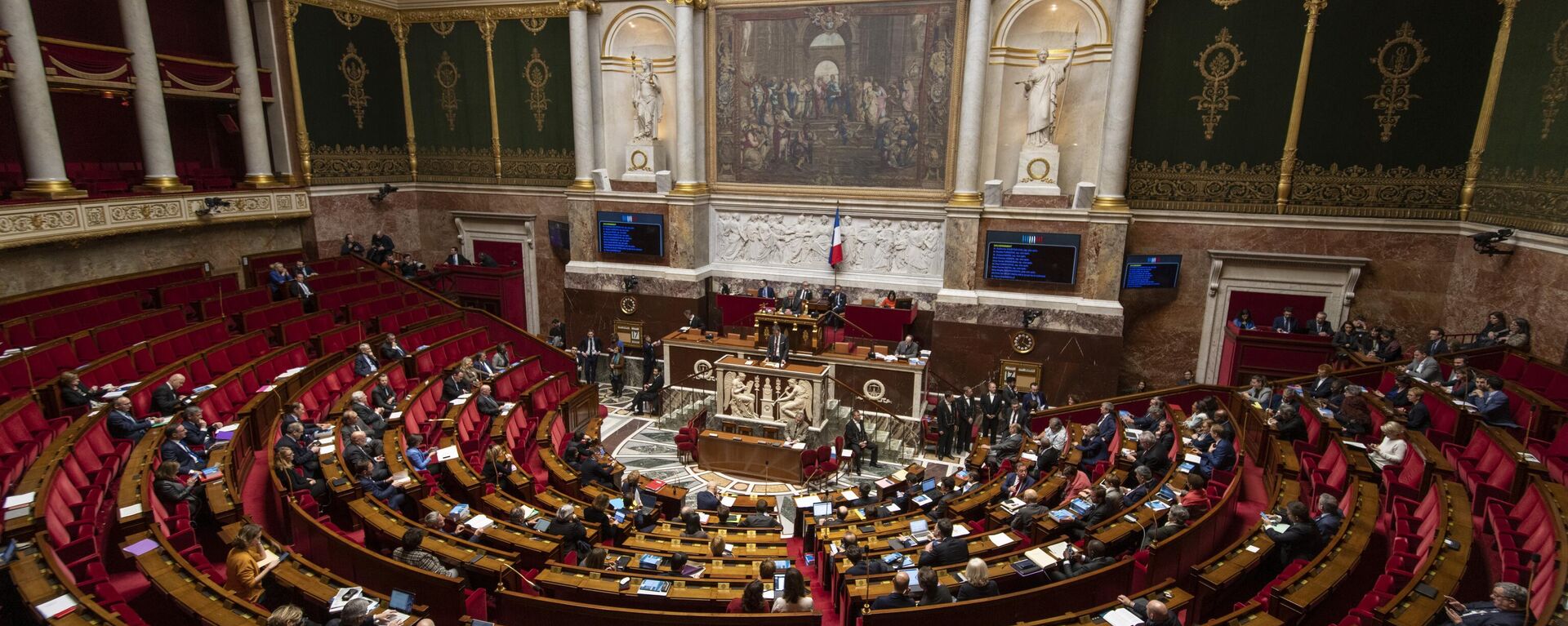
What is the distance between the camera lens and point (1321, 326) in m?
15.2

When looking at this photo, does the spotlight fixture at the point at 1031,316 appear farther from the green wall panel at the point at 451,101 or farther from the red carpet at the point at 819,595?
the green wall panel at the point at 451,101

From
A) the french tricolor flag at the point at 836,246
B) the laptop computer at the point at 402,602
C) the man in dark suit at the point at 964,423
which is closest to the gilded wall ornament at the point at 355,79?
the french tricolor flag at the point at 836,246

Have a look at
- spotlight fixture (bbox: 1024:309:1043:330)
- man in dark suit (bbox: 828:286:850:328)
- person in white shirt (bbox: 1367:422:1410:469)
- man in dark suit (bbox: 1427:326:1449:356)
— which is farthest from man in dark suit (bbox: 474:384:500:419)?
man in dark suit (bbox: 1427:326:1449:356)

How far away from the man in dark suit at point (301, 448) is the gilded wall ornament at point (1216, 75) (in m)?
17.2

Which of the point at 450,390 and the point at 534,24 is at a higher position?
the point at 534,24

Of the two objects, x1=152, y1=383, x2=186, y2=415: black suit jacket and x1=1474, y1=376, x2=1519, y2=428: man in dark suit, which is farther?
x1=152, y1=383, x2=186, y2=415: black suit jacket

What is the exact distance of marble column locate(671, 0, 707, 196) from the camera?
1845 centimetres

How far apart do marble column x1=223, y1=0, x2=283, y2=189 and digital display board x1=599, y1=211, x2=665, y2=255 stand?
7689mm

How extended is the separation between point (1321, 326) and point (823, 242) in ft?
35.2

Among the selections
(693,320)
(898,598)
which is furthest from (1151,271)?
(898,598)

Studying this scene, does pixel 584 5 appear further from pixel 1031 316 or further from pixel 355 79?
pixel 1031 316

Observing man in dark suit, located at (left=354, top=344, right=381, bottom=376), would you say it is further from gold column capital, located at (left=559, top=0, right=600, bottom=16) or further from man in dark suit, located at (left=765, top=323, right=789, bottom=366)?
gold column capital, located at (left=559, top=0, right=600, bottom=16)

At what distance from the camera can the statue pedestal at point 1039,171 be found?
666 inches

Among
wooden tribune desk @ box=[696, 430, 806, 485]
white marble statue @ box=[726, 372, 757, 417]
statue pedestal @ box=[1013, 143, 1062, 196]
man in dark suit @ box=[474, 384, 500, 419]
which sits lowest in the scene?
wooden tribune desk @ box=[696, 430, 806, 485]
